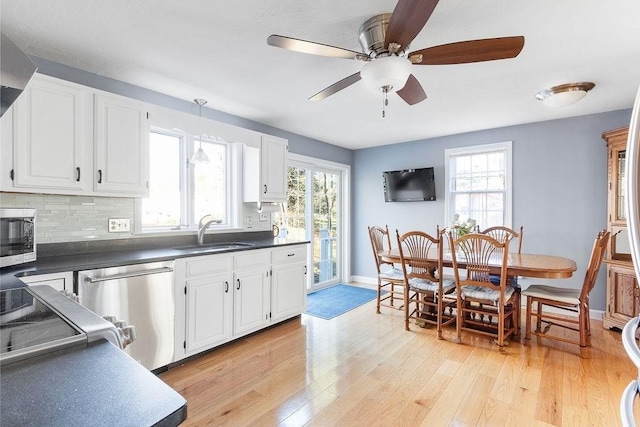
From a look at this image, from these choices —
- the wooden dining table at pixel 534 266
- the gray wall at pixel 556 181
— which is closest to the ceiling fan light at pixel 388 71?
the wooden dining table at pixel 534 266

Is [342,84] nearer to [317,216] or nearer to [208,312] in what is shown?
[208,312]

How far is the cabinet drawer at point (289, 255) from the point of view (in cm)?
327

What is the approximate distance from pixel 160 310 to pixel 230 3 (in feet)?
6.85

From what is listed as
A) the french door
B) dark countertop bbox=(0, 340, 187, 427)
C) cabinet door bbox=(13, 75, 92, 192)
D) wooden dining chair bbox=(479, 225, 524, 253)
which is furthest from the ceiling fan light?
the french door

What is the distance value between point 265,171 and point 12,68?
269 cm

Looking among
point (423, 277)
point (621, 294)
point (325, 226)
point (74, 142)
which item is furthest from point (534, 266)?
point (74, 142)

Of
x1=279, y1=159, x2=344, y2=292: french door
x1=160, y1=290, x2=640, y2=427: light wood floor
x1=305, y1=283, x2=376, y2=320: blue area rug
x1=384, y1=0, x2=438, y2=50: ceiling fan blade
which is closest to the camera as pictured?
x1=384, y1=0, x2=438, y2=50: ceiling fan blade

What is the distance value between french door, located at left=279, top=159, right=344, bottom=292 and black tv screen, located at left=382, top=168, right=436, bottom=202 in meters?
0.86

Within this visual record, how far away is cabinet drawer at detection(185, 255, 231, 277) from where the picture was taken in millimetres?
2535

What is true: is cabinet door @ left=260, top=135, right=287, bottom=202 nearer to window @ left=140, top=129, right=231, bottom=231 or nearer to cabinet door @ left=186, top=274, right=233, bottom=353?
window @ left=140, top=129, right=231, bottom=231

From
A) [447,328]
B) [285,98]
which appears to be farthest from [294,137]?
[447,328]

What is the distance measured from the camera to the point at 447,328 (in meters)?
3.36

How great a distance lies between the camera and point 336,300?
4.38 metres

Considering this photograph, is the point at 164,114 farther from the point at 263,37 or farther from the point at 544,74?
the point at 544,74
